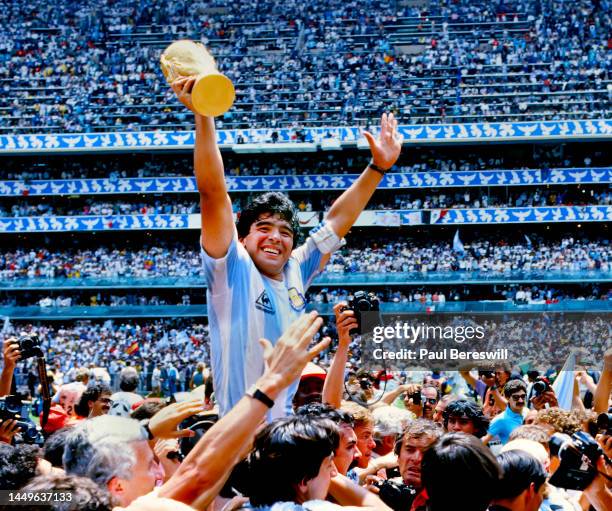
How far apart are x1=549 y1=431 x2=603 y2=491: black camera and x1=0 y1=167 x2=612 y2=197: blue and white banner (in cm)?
3564

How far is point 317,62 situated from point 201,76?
4111cm

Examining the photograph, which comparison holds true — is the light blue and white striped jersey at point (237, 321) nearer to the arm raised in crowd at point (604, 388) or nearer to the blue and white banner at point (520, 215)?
the arm raised in crowd at point (604, 388)

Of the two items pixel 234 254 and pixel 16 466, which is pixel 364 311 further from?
pixel 16 466

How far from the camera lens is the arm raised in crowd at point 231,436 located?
264 centimetres

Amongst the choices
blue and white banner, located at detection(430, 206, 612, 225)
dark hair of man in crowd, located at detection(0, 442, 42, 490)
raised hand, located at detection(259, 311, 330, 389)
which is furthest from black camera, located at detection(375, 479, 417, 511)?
blue and white banner, located at detection(430, 206, 612, 225)

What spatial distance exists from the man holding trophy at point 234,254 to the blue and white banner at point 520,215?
35329 mm

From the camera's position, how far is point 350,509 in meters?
2.94

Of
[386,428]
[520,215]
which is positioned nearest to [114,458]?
[386,428]

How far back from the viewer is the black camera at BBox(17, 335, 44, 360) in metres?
6.06

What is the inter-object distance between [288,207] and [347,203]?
1.48ft

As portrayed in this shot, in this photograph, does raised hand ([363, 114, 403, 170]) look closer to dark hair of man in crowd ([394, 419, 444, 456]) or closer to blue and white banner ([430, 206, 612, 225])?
dark hair of man in crowd ([394, 419, 444, 456])

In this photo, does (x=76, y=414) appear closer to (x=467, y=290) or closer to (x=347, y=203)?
(x=347, y=203)

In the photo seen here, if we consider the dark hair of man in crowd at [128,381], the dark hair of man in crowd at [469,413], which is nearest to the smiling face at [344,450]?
the dark hair of man in crowd at [469,413]

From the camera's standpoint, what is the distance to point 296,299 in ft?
12.6
